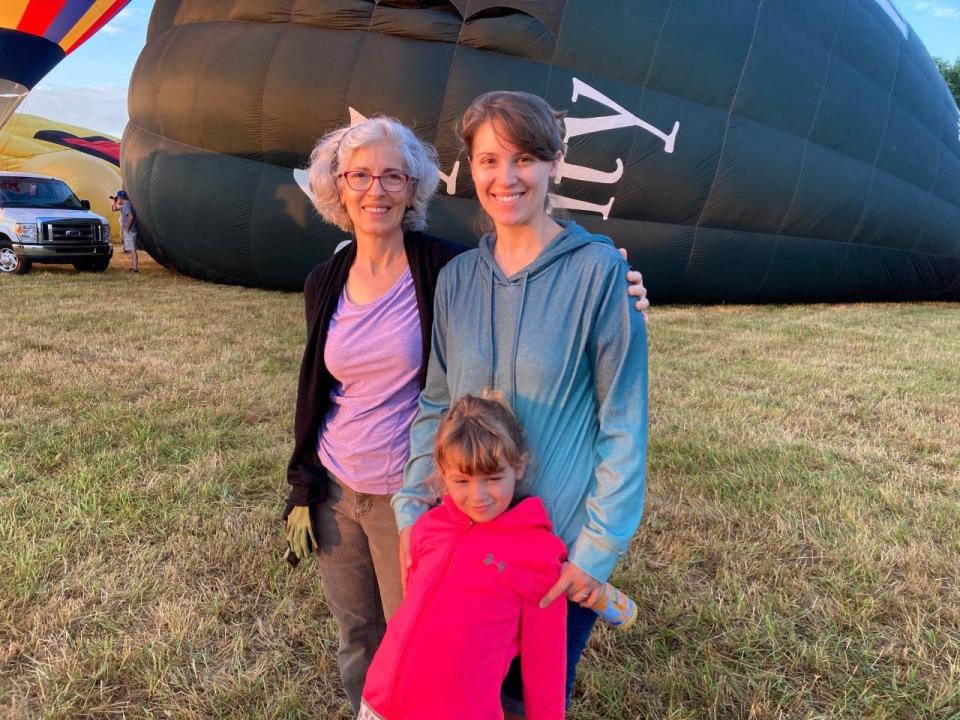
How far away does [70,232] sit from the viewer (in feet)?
39.4

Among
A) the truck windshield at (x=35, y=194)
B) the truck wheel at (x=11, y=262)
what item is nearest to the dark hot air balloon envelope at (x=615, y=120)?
the truck wheel at (x=11, y=262)

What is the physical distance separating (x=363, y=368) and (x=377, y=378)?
0.15ft

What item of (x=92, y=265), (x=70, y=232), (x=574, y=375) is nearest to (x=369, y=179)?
(x=574, y=375)

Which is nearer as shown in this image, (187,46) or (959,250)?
(187,46)

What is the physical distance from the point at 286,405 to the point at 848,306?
8.67 m

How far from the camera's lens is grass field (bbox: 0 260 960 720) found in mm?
2195

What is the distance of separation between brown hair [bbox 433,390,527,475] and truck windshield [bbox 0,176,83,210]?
548 inches

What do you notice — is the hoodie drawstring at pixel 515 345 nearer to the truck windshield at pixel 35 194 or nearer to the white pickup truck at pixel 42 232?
the white pickup truck at pixel 42 232

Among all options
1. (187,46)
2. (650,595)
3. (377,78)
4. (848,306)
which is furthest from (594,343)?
(848,306)

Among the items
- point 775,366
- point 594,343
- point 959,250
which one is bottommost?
point 775,366

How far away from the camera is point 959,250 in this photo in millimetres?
10336

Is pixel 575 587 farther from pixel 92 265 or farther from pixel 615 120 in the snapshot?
pixel 92 265

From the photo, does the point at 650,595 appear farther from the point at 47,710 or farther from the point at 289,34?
the point at 289,34

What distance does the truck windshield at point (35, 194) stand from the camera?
12500 millimetres
